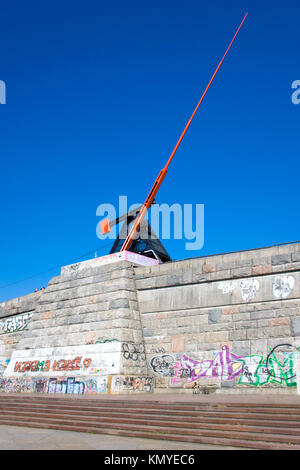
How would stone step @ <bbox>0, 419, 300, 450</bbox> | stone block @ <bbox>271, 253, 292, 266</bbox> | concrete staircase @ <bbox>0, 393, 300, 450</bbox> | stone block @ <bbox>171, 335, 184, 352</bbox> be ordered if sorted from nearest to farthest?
stone step @ <bbox>0, 419, 300, 450</bbox> < concrete staircase @ <bbox>0, 393, 300, 450</bbox> < stone block @ <bbox>271, 253, 292, 266</bbox> < stone block @ <bbox>171, 335, 184, 352</bbox>

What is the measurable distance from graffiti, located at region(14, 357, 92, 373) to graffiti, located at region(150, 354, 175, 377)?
296 centimetres

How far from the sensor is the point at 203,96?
27.7 metres

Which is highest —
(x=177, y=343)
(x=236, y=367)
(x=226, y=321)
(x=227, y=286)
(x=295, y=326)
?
(x=227, y=286)

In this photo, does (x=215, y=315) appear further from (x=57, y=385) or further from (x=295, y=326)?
(x=57, y=385)

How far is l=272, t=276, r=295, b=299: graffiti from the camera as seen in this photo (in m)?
16.9

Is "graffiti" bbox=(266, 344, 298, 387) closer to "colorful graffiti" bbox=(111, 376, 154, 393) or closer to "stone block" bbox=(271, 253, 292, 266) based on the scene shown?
"stone block" bbox=(271, 253, 292, 266)

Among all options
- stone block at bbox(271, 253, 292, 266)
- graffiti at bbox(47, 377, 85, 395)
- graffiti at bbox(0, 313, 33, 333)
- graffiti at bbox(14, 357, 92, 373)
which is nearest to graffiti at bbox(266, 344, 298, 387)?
stone block at bbox(271, 253, 292, 266)

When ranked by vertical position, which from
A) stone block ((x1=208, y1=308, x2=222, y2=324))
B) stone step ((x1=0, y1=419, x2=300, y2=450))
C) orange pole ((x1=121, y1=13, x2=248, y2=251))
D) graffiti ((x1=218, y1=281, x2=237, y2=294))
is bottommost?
stone step ((x1=0, y1=419, x2=300, y2=450))

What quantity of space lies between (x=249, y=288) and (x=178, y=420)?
26.4ft

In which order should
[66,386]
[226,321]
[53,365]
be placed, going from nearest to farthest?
[226,321]
[66,386]
[53,365]

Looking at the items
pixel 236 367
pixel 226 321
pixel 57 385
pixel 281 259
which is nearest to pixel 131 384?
pixel 57 385

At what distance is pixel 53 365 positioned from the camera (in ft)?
69.2

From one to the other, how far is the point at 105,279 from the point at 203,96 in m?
14.0

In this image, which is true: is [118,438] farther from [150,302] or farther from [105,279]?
[105,279]
